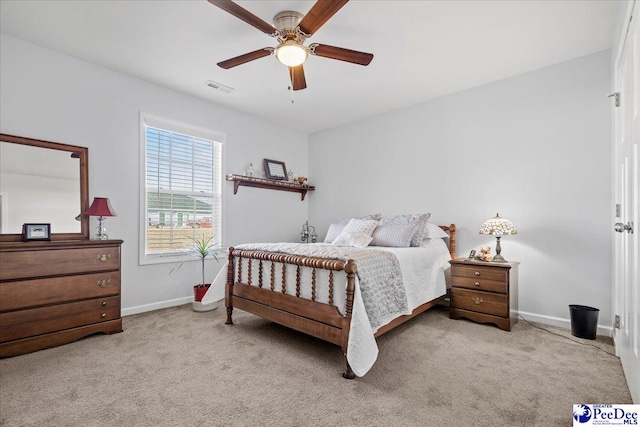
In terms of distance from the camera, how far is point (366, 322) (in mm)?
1956

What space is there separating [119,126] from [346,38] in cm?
255

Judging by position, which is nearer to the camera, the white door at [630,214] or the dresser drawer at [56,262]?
the white door at [630,214]

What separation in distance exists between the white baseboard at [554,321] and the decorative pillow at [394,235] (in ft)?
4.63

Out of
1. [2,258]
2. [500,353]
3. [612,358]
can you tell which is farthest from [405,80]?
[2,258]

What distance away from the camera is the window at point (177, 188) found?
350 cm

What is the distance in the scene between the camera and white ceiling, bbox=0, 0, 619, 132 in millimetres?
2230

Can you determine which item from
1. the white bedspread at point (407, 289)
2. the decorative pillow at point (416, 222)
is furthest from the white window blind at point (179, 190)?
the decorative pillow at point (416, 222)

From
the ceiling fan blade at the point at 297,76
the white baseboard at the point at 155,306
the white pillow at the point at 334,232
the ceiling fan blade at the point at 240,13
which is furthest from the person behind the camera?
the white pillow at the point at 334,232

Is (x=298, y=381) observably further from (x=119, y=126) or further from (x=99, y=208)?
(x=119, y=126)

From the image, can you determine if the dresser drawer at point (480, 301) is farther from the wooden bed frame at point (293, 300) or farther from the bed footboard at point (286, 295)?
the bed footboard at point (286, 295)

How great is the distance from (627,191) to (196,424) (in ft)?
9.25

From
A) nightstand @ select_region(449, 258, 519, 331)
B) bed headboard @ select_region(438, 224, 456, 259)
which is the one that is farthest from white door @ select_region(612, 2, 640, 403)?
bed headboard @ select_region(438, 224, 456, 259)

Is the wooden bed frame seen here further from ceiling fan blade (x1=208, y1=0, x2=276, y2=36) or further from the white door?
ceiling fan blade (x1=208, y1=0, x2=276, y2=36)

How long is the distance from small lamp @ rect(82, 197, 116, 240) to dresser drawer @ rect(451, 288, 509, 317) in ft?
11.7
